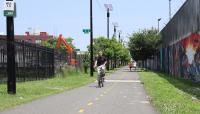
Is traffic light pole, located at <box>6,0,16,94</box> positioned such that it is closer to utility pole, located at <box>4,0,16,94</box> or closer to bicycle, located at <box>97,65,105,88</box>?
utility pole, located at <box>4,0,16,94</box>

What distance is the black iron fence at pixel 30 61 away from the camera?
1074 inches

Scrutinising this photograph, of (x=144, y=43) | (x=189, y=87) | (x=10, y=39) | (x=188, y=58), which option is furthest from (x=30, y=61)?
(x=144, y=43)

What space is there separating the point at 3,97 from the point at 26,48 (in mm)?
13466

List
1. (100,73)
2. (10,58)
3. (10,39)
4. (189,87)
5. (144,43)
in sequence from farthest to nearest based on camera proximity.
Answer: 1. (144,43)
2. (189,87)
3. (100,73)
4. (10,58)
5. (10,39)

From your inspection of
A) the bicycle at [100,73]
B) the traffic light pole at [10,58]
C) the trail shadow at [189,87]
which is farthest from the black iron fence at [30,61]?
the trail shadow at [189,87]

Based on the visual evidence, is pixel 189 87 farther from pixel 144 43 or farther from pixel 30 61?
pixel 144 43

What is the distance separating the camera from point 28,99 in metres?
18.7

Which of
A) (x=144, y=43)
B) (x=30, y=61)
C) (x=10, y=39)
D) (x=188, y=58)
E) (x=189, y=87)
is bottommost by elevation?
(x=189, y=87)

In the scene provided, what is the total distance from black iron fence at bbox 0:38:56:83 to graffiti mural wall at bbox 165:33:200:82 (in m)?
10.0

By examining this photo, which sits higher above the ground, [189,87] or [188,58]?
[188,58]

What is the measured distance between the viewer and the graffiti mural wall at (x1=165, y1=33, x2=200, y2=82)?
1288 inches

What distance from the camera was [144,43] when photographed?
75.5m

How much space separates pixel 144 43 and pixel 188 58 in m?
38.1

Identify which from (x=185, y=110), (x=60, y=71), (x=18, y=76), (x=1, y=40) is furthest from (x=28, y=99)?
(x=60, y=71)
